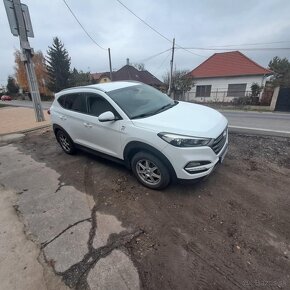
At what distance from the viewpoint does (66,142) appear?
4988mm

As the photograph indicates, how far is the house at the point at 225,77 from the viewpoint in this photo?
23.5m

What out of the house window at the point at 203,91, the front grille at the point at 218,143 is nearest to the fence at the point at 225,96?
the house window at the point at 203,91

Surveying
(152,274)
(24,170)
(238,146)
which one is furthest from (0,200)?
(238,146)

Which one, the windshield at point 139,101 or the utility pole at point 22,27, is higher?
the utility pole at point 22,27

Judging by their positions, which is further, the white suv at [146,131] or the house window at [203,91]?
the house window at [203,91]

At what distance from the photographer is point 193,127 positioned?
294cm

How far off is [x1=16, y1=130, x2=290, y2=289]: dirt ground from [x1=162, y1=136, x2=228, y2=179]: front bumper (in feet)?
1.56

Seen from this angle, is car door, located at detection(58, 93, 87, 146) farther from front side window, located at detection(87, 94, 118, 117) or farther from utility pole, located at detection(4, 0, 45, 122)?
utility pole, located at detection(4, 0, 45, 122)

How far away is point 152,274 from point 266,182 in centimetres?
259

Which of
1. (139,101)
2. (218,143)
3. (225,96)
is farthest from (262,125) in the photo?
(225,96)

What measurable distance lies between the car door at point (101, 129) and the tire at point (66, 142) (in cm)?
85

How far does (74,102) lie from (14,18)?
659 cm

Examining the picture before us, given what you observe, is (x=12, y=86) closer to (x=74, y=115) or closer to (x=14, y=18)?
(x=14, y=18)

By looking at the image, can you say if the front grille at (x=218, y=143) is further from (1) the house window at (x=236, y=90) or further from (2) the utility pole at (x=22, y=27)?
(1) the house window at (x=236, y=90)
